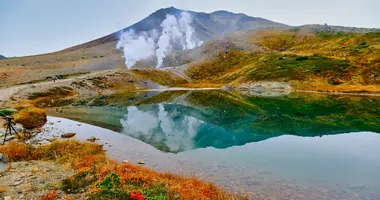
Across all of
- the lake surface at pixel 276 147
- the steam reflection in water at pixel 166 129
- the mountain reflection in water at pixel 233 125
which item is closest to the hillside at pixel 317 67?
the mountain reflection in water at pixel 233 125

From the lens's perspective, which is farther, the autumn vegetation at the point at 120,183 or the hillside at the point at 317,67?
the hillside at the point at 317,67

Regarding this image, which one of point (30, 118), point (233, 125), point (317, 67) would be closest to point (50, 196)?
point (30, 118)

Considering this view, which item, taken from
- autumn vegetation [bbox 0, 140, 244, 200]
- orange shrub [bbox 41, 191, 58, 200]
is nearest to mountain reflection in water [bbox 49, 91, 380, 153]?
autumn vegetation [bbox 0, 140, 244, 200]

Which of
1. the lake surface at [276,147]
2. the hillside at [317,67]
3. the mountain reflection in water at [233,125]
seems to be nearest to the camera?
the lake surface at [276,147]

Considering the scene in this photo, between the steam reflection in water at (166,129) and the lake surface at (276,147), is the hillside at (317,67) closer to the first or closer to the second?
the lake surface at (276,147)

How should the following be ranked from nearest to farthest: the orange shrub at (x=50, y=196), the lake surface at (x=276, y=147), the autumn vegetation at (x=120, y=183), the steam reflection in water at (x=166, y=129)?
the orange shrub at (x=50, y=196) < the autumn vegetation at (x=120, y=183) < the lake surface at (x=276, y=147) < the steam reflection in water at (x=166, y=129)

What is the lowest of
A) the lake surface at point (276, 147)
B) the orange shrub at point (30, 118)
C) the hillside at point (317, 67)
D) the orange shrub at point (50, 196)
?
the lake surface at point (276, 147)

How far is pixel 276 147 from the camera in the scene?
1108 inches

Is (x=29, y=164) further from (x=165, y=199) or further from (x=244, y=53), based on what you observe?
(x=244, y=53)

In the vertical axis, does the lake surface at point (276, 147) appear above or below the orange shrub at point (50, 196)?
below

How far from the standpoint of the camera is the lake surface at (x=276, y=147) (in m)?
17.2

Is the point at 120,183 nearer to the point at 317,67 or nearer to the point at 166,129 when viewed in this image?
the point at 166,129

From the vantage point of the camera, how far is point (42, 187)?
13984 millimetres

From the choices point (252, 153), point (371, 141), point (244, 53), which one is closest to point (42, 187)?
point (252, 153)
